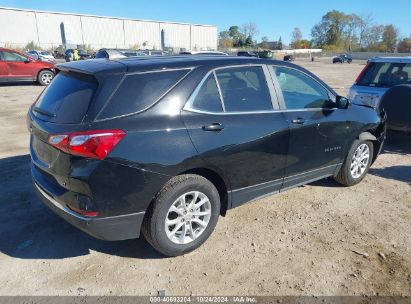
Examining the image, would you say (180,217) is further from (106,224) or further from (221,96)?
(221,96)

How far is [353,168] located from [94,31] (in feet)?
277

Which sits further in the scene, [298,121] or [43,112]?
[298,121]

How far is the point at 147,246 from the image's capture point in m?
3.50

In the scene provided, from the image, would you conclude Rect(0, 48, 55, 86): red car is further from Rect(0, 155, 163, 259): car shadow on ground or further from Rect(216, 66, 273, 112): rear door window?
Rect(216, 66, 273, 112): rear door window

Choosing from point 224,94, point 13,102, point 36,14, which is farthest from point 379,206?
point 36,14

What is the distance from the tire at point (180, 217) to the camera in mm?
3039

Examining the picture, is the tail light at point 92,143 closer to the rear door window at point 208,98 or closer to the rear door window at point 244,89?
the rear door window at point 208,98

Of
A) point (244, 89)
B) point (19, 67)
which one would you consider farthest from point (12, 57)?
point (244, 89)

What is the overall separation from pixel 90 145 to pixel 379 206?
3547 millimetres

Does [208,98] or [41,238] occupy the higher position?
[208,98]

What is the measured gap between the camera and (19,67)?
1527cm

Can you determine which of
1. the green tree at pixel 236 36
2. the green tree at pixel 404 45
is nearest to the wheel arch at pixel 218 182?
the green tree at pixel 404 45

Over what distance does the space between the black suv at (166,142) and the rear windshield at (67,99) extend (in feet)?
0.04

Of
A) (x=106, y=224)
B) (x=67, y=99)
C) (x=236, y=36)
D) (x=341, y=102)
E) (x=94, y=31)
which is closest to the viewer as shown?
(x=106, y=224)
